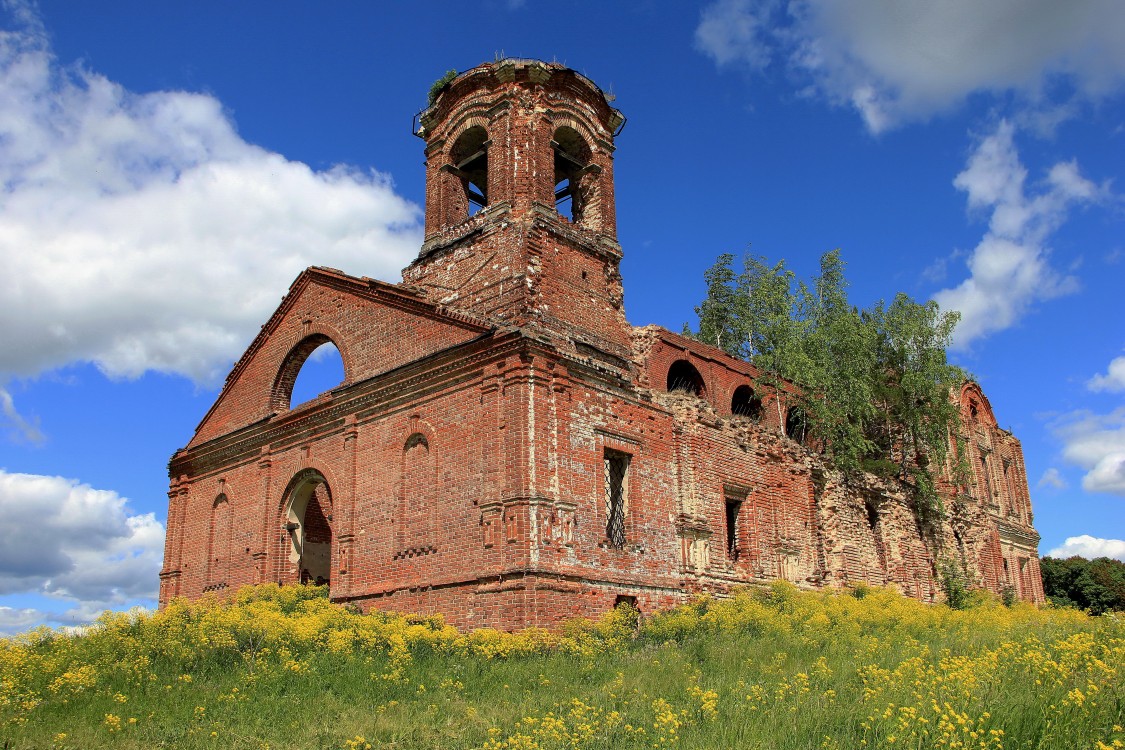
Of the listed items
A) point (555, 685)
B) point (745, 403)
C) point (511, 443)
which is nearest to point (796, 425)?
point (745, 403)

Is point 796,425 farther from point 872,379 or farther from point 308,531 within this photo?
point 308,531

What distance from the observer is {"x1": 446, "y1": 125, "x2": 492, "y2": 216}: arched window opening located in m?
20.2

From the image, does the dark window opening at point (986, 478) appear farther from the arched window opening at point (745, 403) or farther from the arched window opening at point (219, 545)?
the arched window opening at point (219, 545)

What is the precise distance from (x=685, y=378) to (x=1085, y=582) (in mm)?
30876

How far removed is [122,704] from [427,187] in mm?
13815

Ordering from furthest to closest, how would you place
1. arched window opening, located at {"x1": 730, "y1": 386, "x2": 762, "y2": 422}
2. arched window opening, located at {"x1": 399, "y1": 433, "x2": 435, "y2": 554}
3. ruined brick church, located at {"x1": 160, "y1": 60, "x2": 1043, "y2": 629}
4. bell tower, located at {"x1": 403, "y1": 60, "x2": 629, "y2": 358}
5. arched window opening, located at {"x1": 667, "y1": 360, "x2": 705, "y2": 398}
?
arched window opening, located at {"x1": 730, "y1": 386, "x2": 762, "y2": 422}
arched window opening, located at {"x1": 667, "y1": 360, "x2": 705, "y2": 398}
bell tower, located at {"x1": 403, "y1": 60, "x2": 629, "y2": 358}
arched window opening, located at {"x1": 399, "y1": 433, "x2": 435, "y2": 554}
ruined brick church, located at {"x1": 160, "y1": 60, "x2": 1043, "y2": 629}

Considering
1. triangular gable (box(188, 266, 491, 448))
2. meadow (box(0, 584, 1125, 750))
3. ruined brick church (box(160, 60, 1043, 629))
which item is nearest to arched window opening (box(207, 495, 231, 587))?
ruined brick church (box(160, 60, 1043, 629))

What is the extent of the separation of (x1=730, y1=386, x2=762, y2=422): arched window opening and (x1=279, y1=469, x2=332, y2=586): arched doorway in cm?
1042

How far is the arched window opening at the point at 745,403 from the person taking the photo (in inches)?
912

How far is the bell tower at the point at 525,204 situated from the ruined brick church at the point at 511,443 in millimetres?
52

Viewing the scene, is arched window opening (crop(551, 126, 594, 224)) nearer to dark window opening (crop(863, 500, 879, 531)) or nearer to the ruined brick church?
the ruined brick church

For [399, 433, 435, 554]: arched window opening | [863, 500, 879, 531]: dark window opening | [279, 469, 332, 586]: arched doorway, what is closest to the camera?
[399, 433, 435, 554]: arched window opening

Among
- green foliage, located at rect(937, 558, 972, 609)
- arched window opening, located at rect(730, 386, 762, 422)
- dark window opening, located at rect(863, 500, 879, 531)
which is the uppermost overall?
arched window opening, located at rect(730, 386, 762, 422)

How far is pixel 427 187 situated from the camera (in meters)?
20.6
